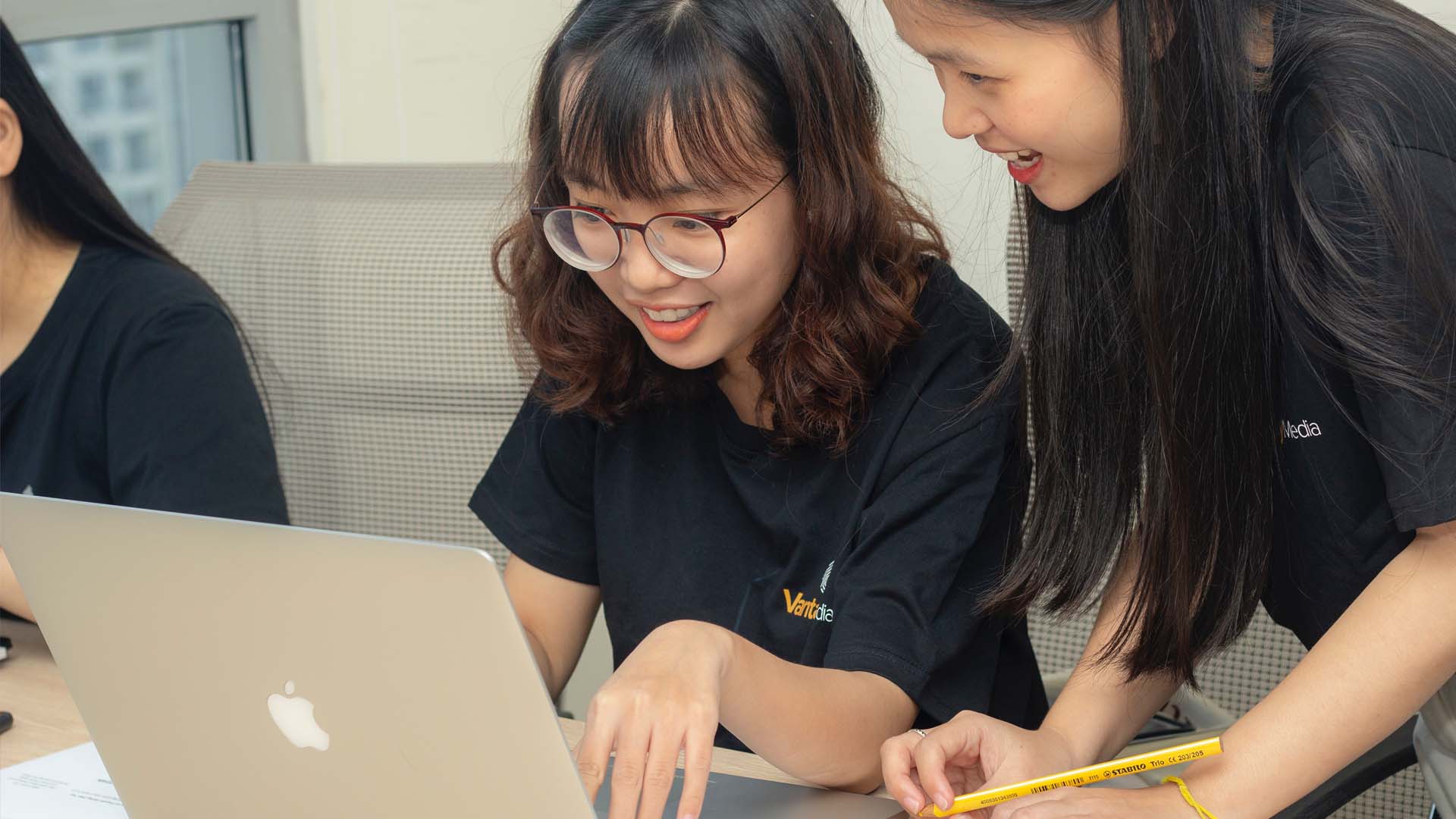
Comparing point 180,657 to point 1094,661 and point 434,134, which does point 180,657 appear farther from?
point 434,134

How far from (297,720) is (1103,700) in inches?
23.1

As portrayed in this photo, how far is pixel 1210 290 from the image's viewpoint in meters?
0.89

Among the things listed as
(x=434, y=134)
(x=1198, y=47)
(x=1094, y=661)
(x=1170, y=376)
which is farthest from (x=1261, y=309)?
(x=434, y=134)

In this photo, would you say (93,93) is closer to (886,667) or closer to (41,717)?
(41,717)

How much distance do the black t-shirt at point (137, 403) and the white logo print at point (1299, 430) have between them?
976 millimetres

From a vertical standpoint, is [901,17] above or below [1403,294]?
above

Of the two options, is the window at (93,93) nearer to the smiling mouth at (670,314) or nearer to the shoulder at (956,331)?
the smiling mouth at (670,314)

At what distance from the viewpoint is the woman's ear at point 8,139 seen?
1.43m

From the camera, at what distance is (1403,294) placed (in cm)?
81

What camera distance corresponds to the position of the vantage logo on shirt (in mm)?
1139

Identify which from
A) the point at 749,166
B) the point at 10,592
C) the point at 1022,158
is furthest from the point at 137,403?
the point at 1022,158

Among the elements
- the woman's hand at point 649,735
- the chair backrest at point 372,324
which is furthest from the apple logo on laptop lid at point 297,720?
the chair backrest at point 372,324

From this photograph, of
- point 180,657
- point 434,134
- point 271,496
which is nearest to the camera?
point 180,657

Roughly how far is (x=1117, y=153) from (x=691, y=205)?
0.32 m
